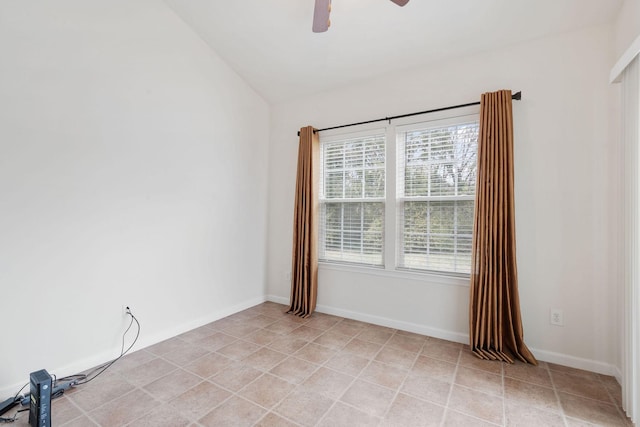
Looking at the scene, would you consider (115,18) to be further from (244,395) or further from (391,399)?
(391,399)

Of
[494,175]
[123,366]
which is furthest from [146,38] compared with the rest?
[494,175]

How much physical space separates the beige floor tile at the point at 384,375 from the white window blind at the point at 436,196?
110 centimetres

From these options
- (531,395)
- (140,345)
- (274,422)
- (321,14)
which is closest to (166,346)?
(140,345)

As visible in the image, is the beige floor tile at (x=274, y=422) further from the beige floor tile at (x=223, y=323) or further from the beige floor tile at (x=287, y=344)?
the beige floor tile at (x=223, y=323)

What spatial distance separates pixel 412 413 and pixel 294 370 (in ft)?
3.01

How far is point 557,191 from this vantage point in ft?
A: 8.13

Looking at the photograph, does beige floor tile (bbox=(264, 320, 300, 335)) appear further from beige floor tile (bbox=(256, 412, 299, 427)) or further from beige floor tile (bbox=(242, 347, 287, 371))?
beige floor tile (bbox=(256, 412, 299, 427))

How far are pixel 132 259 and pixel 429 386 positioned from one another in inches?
103

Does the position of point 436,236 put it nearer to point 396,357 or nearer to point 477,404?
point 396,357

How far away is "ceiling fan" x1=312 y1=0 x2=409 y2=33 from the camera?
6.47ft

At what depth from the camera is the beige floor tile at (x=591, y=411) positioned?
1.78 metres

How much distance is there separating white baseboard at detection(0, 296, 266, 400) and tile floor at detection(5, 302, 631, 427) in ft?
0.30

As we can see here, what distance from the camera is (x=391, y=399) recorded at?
1.98m

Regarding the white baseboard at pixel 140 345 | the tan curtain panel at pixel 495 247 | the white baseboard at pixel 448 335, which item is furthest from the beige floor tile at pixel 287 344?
the tan curtain panel at pixel 495 247
